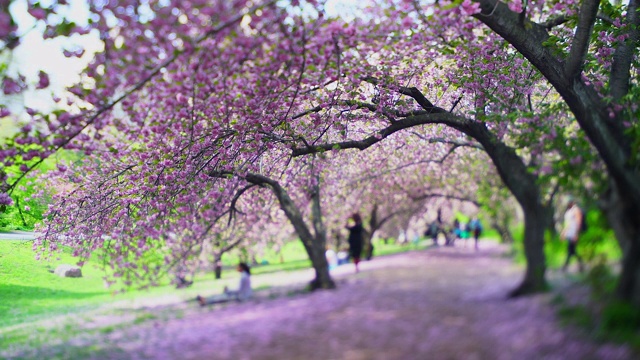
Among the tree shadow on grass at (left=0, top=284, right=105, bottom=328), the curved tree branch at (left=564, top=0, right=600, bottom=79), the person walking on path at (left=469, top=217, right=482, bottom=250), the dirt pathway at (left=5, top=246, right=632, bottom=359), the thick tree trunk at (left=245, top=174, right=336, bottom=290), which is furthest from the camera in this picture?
the thick tree trunk at (left=245, top=174, right=336, bottom=290)

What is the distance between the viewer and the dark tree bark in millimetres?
5273

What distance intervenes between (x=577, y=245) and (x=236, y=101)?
12.3 ft

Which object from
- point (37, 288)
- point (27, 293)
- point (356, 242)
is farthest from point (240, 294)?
point (27, 293)

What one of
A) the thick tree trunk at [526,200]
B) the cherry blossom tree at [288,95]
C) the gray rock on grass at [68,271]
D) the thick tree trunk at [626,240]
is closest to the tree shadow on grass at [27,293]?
the gray rock on grass at [68,271]

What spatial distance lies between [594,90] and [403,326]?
377 centimetres

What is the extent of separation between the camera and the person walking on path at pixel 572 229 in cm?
534

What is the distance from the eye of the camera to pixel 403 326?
7.33 m

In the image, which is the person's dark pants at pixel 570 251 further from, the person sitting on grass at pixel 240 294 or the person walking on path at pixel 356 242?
the person sitting on grass at pixel 240 294

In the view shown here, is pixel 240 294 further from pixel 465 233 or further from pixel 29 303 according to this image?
pixel 465 233

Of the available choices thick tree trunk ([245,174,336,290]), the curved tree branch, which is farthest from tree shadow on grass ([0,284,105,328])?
the curved tree branch

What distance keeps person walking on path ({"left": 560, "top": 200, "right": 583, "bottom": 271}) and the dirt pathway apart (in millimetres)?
526

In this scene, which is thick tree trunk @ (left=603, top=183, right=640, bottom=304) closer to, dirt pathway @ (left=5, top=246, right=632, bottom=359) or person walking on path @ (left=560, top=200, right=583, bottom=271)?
person walking on path @ (left=560, top=200, right=583, bottom=271)

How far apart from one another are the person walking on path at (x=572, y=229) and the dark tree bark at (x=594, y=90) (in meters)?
0.29

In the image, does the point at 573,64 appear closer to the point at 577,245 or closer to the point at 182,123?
the point at 577,245
